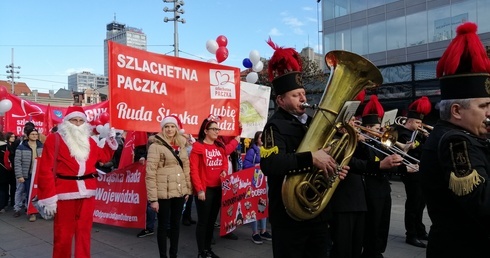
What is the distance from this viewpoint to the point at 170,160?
492 centimetres

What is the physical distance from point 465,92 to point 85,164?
4.01 metres

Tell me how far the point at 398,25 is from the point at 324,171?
2743 cm

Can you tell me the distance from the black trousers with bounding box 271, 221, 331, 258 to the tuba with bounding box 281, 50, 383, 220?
0.15 metres

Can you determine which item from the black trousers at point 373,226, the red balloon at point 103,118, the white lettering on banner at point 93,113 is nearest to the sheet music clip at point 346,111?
the black trousers at point 373,226

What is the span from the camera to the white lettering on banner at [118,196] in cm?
651

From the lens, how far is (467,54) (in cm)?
215

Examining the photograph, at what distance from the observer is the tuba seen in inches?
110

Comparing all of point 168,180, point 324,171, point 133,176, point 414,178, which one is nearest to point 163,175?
point 168,180

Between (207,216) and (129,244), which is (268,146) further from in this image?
(129,244)

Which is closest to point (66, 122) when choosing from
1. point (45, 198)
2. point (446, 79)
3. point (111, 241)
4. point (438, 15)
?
point (45, 198)

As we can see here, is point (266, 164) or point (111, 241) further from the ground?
point (266, 164)

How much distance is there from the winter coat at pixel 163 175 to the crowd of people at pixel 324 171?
13mm

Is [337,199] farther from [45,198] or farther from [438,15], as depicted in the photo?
[438,15]

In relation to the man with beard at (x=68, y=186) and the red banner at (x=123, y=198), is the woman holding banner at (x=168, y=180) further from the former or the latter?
the red banner at (x=123, y=198)
